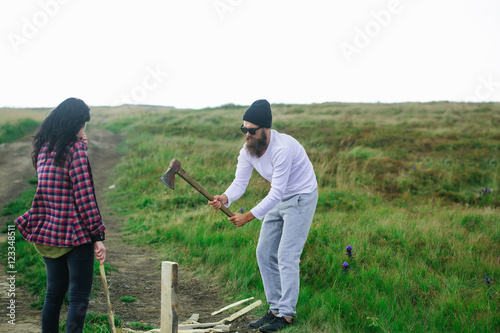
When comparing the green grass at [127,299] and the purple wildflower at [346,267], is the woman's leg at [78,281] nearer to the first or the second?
the green grass at [127,299]

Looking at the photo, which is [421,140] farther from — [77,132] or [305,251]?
[77,132]

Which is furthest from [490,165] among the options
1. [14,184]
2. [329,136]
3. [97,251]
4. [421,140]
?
[14,184]

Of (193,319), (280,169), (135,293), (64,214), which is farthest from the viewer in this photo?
(135,293)

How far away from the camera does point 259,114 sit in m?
3.71

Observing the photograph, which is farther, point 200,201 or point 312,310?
point 200,201

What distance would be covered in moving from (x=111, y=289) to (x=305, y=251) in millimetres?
2471

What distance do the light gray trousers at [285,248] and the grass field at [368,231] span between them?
0.90ft

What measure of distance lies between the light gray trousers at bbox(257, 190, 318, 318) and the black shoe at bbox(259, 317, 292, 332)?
0.06m

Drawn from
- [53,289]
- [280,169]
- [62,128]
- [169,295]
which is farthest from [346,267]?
[62,128]

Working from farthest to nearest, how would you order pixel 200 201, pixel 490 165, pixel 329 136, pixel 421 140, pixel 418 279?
pixel 329 136
pixel 421 140
pixel 490 165
pixel 200 201
pixel 418 279

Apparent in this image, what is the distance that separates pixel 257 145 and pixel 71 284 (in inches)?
75.6

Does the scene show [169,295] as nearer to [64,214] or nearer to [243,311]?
[64,214]

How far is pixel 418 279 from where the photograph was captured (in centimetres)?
446

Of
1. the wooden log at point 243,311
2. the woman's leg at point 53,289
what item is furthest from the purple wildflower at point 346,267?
the woman's leg at point 53,289
